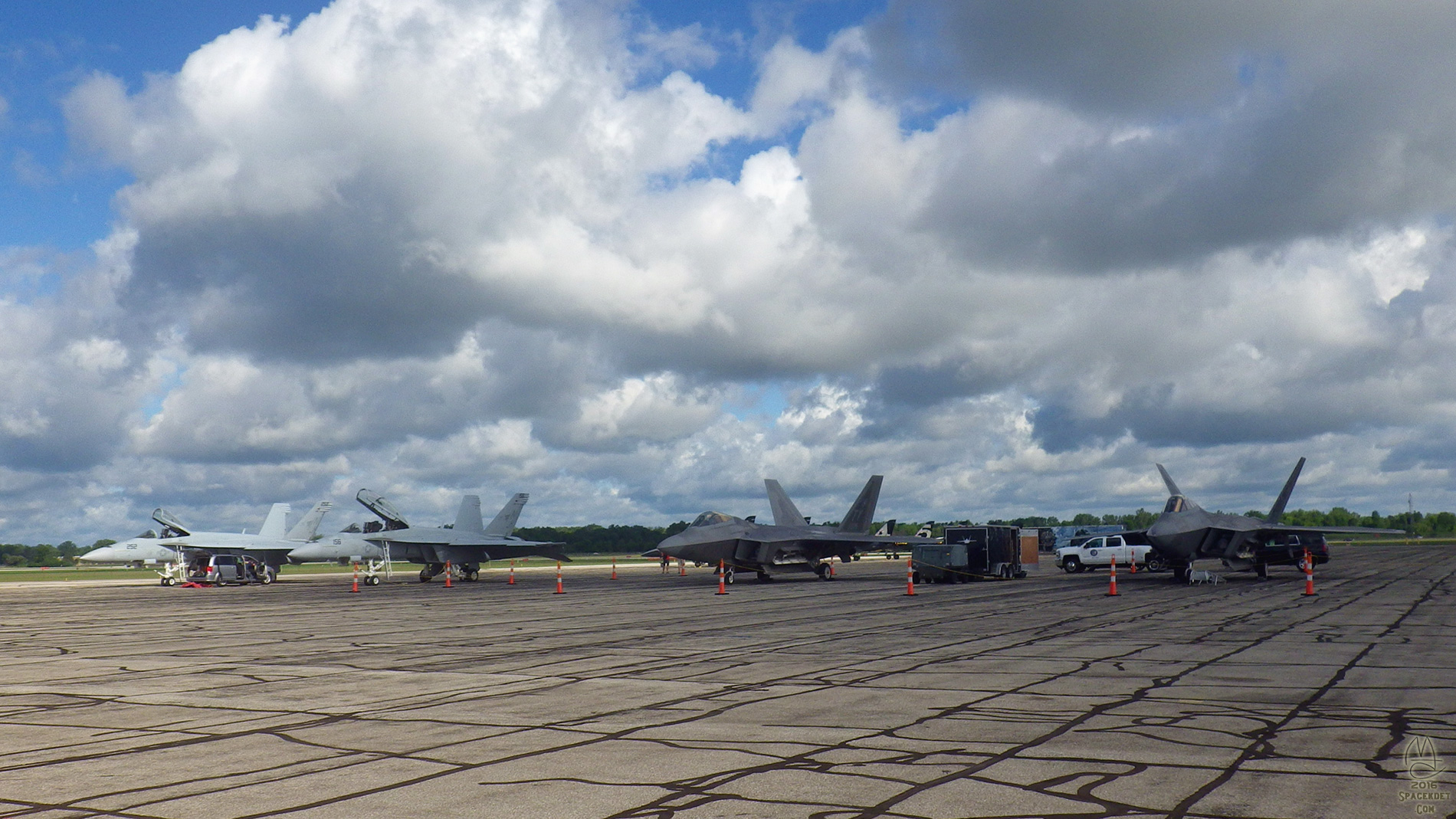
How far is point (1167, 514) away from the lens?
3234 cm

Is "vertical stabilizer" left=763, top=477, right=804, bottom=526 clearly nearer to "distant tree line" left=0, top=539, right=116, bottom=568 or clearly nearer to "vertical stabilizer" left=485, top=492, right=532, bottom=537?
"vertical stabilizer" left=485, top=492, right=532, bottom=537

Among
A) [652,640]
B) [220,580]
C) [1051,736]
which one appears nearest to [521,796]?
[1051,736]

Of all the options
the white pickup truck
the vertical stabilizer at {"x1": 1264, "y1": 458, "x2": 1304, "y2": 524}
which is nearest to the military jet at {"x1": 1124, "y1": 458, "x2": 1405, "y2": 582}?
the vertical stabilizer at {"x1": 1264, "y1": 458, "x2": 1304, "y2": 524}

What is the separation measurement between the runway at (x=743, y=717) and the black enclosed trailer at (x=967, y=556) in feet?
53.8

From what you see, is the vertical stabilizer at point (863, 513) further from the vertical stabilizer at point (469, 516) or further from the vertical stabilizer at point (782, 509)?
the vertical stabilizer at point (469, 516)

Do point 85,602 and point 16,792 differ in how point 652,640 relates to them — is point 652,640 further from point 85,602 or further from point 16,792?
point 85,602

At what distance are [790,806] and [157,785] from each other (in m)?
4.04

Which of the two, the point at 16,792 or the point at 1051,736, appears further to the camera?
the point at 1051,736

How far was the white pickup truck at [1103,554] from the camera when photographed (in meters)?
46.1

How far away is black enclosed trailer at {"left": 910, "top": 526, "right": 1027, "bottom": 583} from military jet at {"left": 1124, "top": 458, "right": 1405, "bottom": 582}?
19.0 ft

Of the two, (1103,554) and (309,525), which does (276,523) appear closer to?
(309,525)

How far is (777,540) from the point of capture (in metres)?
38.3

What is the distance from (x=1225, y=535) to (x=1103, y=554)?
46.5 feet

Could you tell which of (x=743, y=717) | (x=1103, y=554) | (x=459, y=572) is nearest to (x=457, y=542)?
(x=459, y=572)
